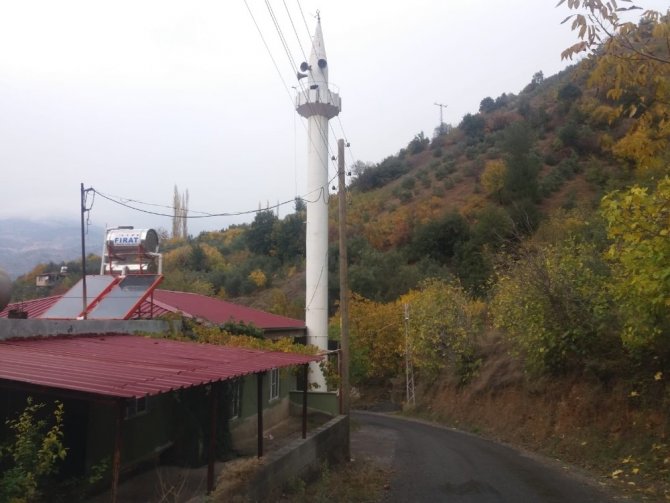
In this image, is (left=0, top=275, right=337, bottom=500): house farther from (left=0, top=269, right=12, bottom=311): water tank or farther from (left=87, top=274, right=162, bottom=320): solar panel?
(left=0, top=269, right=12, bottom=311): water tank

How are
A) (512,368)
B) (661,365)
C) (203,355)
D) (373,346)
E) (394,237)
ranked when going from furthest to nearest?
1. (394,237)
2. (373,346)
3. (512,368)
4. (661,365)
5. (203,355)

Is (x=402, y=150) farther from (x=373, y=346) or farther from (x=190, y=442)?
(x=190, y=442)

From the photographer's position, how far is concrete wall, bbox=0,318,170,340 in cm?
861

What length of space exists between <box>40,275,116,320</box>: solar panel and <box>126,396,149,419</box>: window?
2880mm

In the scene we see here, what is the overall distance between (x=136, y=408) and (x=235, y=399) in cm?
360

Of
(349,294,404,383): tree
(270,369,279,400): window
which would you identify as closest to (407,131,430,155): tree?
(349,294,404,383): tree

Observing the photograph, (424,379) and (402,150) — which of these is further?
(402,150)

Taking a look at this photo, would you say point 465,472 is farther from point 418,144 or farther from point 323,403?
point 418,144

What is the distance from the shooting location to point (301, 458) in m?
11.3

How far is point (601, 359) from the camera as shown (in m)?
16.7

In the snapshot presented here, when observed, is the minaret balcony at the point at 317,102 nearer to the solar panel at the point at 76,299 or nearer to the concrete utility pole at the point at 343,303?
the concrete utility pole at the point at 343,303

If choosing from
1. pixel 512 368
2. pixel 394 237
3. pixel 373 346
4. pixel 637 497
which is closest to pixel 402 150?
pixel 394 237

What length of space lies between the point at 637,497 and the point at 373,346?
28613 millimetres

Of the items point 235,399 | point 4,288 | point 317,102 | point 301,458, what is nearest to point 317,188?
point 317,102
